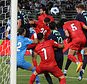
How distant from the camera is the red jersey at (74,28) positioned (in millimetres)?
10883

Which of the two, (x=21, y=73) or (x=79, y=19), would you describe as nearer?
(x=79, y=19)

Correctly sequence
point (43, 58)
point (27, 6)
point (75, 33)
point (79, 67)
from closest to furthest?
point (43, 58), point (79, 67), point (75, 33), point (27, 6)

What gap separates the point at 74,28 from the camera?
11.0 meters

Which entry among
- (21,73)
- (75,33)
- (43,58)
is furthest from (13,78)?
(21,73)

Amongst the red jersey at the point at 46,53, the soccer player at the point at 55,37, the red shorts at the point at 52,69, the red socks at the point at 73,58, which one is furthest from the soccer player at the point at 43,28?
the red shorts at the point at 52,69

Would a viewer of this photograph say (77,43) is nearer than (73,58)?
No

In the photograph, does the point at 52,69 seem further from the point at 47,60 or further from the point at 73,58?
the point at 73,58

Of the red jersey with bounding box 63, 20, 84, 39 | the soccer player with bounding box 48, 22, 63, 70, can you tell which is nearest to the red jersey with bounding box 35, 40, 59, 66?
the soccer player with bounding box 48, 22, 63, 70

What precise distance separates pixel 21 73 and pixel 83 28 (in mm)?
2346

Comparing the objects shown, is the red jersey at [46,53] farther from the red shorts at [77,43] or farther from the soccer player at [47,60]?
the red shorts at [77,43]

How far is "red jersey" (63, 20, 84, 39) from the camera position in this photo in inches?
428

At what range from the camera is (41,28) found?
11.2 m

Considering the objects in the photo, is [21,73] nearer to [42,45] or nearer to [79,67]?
[79,67]

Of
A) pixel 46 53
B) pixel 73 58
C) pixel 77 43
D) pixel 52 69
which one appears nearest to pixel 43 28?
pixel 77 43
